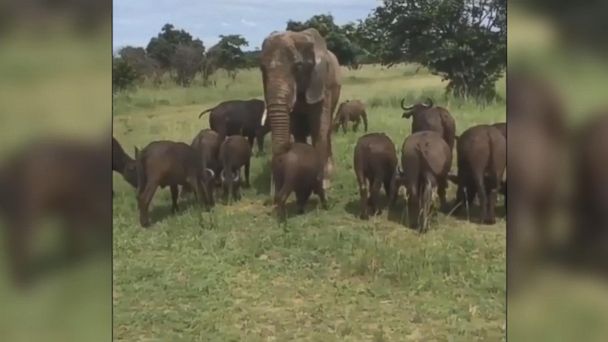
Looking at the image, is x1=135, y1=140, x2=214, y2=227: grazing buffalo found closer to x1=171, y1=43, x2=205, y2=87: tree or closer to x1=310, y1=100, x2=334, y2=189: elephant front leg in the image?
x1=171, y1=43, x2=205, y2=87: tree

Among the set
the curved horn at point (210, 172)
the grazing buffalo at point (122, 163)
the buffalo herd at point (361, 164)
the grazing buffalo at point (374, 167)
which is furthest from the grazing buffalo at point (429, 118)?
the grazing buffalo at point (122, 163)

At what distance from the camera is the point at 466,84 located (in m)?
2.94

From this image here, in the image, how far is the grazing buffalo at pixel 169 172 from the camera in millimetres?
2900

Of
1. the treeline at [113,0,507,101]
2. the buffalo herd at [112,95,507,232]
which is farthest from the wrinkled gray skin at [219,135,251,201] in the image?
the treeline at [113,0,507,101]

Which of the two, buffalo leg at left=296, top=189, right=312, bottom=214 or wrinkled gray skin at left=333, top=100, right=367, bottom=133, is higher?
wrinkled gray skin at left=333, top=100, right=367, bottom=133

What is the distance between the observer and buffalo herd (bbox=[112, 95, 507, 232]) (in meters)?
2.92

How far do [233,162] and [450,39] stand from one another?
86 cm

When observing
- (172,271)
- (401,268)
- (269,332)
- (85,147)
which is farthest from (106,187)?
(401,268)

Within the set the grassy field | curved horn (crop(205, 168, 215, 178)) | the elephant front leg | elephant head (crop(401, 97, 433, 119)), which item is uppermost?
elephant head (crop(401, 97, 433, 119))

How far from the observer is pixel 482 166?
2.95m

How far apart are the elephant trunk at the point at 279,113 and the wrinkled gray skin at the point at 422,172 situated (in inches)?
16.2

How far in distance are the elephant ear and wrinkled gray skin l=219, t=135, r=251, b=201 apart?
0.92 ft

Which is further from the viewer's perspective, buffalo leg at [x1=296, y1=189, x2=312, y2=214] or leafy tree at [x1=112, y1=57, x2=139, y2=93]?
buffalo leg at [x1=296, y1=189, x2=312, y2=214]

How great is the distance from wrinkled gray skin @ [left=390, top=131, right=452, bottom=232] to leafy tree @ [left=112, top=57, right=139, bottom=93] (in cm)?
96
